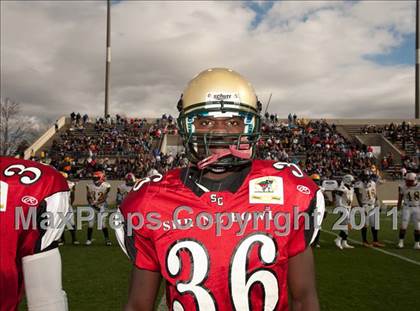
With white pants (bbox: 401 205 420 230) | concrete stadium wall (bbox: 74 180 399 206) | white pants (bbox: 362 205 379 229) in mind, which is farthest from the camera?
concrete stadium wall (bbox: 74 180 399 206)

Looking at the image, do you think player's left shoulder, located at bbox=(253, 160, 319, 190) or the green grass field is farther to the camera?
the green grass field

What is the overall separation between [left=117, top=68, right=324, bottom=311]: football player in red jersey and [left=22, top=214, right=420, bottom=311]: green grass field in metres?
3.81

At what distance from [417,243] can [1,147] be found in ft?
133

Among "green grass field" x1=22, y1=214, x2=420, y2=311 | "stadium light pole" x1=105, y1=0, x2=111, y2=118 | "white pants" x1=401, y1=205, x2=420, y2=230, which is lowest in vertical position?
"green grass field" x1=22, y1=214, x2=420, y2=311

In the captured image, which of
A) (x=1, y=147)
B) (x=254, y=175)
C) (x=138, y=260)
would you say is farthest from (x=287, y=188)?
(x=1, y=147)

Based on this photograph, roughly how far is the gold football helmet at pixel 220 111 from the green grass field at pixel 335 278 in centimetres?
386

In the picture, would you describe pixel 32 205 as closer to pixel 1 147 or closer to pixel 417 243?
pixel 417 243

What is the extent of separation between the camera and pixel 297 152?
2858cm

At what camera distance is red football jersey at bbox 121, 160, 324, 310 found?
1749 millimetres

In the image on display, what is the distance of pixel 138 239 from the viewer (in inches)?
72.2

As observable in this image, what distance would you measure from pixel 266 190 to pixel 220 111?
0.40m

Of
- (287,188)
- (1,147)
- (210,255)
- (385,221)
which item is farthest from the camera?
(1,147)

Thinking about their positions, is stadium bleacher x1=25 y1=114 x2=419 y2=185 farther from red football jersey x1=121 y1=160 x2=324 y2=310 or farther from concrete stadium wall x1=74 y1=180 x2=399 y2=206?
red football jersey x1=121 y1=160 x2=324 y2=310

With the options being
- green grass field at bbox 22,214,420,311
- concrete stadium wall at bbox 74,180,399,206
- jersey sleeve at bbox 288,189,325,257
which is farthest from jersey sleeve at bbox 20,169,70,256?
concrete stadium wall at bbox 74,180,399,206
